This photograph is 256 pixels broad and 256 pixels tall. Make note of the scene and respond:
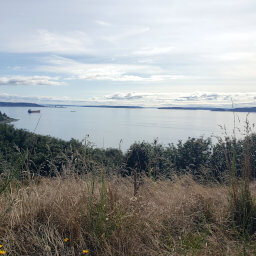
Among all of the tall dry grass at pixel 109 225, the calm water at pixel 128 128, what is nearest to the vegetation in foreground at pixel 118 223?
the tall dry grass at pixel 109 225

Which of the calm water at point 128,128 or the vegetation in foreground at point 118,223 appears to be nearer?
the vegetation in foreground at point 118,223

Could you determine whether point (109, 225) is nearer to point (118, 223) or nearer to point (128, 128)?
point (118, 223)

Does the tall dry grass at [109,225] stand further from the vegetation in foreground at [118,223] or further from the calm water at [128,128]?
the calm water at [128,128]

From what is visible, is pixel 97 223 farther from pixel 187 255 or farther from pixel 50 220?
pixel 187 255

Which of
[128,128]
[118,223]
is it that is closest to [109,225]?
[118,223]

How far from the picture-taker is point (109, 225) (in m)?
2.95

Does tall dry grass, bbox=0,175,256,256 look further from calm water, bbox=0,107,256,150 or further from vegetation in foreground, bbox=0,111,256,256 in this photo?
calm water, bbox=0,107,256,150

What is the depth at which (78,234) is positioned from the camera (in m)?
2.96

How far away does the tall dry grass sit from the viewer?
2.81m

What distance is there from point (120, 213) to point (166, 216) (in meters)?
0.74

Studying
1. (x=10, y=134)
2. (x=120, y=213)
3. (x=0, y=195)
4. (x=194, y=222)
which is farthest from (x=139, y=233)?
(x=10, y=134)

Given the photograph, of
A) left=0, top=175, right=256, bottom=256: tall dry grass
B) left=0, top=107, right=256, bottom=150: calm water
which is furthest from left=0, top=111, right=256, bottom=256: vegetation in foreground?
left=0, top=107, right=256, bottom=150: calm water

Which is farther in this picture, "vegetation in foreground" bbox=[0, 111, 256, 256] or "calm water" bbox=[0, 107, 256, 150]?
"calm water" bbox=[0, 107, 256, 150]

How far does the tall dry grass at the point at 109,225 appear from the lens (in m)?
2.81
